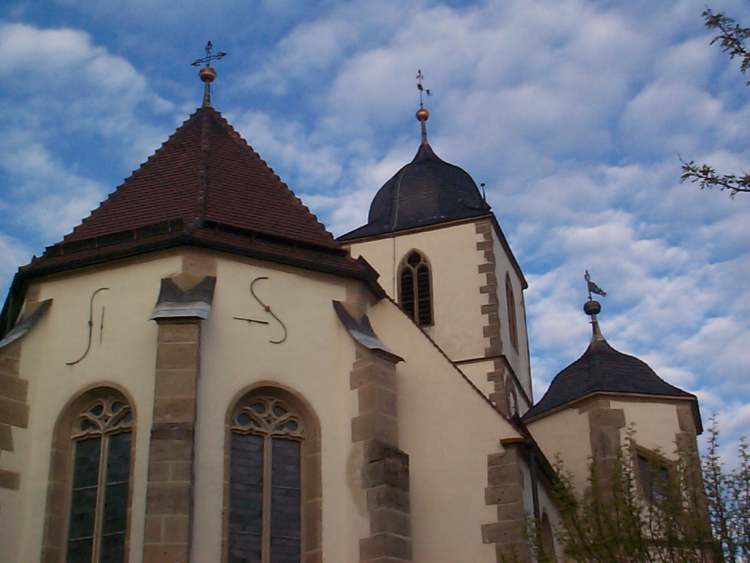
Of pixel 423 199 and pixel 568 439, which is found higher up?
pixel 423 199

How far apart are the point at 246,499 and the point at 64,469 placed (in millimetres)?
2358

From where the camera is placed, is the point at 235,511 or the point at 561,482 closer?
the point at 561,482

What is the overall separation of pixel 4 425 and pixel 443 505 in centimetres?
580

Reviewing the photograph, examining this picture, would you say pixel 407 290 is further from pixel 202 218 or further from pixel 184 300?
pixel 184 300

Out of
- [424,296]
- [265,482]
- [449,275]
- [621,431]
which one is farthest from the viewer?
[424,296]

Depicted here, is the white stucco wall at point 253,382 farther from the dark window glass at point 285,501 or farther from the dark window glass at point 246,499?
the dark window glass at point 285,501

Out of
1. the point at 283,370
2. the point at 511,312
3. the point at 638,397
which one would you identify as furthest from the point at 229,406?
the point at 511,312

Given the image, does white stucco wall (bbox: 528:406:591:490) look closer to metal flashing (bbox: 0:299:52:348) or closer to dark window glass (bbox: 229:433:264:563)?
dark window glass (bbox: 229:433:264:563)

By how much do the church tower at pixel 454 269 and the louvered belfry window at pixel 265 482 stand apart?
940 centimetres

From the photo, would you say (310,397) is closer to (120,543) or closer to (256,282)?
(256,282)

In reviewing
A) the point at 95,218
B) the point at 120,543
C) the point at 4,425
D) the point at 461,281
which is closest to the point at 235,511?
the point at 120,543

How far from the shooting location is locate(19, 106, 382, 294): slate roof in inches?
599

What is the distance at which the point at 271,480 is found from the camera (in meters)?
13.9

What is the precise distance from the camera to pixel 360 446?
1417 centimetres
